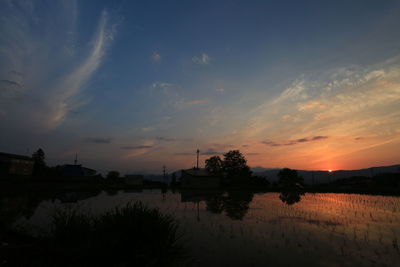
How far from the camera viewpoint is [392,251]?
36.9ft

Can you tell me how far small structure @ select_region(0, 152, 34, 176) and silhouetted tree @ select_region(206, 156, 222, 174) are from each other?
63.2 metres

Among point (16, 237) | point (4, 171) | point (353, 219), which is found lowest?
point (353, 219)

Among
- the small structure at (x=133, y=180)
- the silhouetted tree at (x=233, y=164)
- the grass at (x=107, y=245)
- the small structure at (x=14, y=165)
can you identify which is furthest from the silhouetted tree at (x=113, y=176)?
the grass at (x=107, y=245)

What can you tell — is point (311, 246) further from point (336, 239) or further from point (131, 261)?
point (131, 261)

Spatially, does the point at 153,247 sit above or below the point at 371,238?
above

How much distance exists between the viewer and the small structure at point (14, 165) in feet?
163

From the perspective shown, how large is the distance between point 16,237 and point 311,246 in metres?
13.5

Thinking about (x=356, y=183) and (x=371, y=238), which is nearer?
(x=371, y=238)

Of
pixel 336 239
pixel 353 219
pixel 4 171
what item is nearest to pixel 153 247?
pixel 336 239

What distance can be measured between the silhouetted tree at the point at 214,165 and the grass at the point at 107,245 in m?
86.4

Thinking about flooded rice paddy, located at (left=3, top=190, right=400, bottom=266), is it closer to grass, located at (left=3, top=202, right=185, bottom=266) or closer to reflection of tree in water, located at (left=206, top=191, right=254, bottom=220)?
reflection of tree in water, located at (left=206, top=191, right=254, bottom=220)

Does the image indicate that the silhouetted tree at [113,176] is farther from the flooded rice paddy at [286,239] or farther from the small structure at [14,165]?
the flooded rice paddy at [286,239]

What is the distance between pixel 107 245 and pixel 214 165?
3598 inches

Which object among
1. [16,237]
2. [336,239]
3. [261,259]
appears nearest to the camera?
[16,237]
